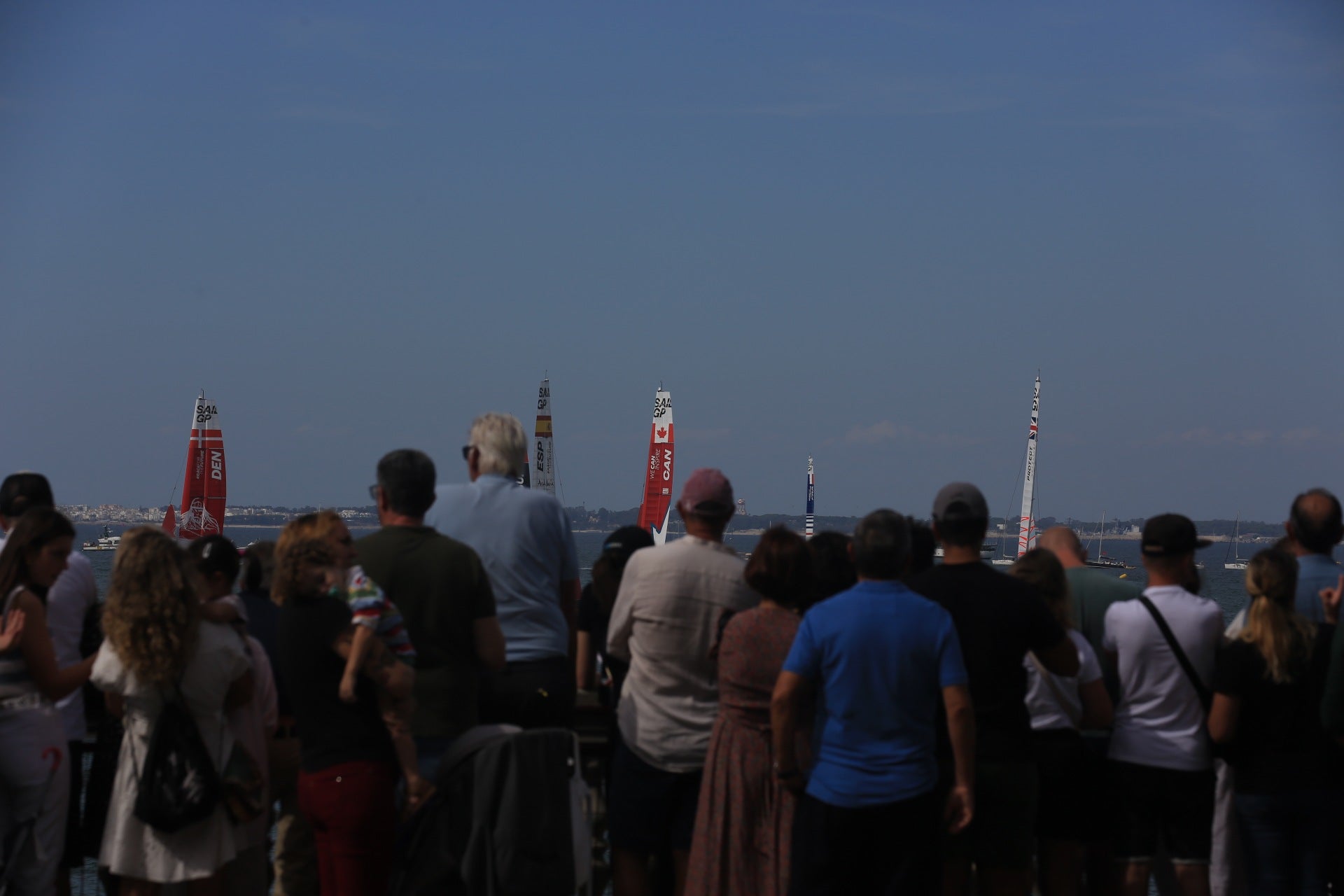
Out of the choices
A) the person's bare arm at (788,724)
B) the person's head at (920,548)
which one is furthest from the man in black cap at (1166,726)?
the person's bare arm at (788,724)

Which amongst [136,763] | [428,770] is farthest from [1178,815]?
[136,763]

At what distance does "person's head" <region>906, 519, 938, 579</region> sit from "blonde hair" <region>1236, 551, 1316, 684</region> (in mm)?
1021

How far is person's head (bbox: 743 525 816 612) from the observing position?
410cm

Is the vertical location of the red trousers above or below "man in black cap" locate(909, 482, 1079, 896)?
below

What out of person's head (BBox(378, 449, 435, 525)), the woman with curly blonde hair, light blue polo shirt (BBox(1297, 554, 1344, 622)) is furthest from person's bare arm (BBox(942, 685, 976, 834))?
the woman with curly blonde hair

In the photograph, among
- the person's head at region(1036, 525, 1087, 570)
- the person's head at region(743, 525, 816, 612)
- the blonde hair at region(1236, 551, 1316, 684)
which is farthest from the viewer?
the person's head at region(1036, 525, 1087, 570)

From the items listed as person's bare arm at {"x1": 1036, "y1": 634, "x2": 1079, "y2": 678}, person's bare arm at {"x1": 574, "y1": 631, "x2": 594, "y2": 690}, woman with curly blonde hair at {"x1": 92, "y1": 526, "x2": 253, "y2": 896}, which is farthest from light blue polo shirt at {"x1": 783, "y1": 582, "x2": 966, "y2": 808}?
woman with curly blonde hair at {"x1": 92, "y1": 526, "x2": 253, "y2": 896}

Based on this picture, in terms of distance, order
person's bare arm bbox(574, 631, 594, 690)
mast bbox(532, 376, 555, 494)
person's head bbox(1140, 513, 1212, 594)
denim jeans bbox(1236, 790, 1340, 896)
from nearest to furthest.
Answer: denim jeans bbox(1236, 790, 1340, 896) → person's head bbox(1140, 513, 1212, 594) → person's bare arm bbox(574, 631, 594, 690) → mast bbox(532, 376, 555, 494)

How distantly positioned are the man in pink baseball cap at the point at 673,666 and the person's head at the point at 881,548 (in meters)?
0.58

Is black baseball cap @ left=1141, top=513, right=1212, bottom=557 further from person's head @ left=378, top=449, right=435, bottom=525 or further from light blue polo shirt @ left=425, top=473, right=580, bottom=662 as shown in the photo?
person's head @ left=378, top=449, right=435, bottom=525

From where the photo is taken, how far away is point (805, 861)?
3.81 m

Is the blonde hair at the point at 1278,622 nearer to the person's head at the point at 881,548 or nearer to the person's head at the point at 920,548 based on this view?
the person's head at the point at 920,548

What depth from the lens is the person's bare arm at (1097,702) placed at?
14.2 feet

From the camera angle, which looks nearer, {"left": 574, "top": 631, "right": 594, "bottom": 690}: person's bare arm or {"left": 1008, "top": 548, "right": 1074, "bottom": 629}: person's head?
{"left": 1008, "top": 548, "right": 1074, "bottom": 629}: person's head
